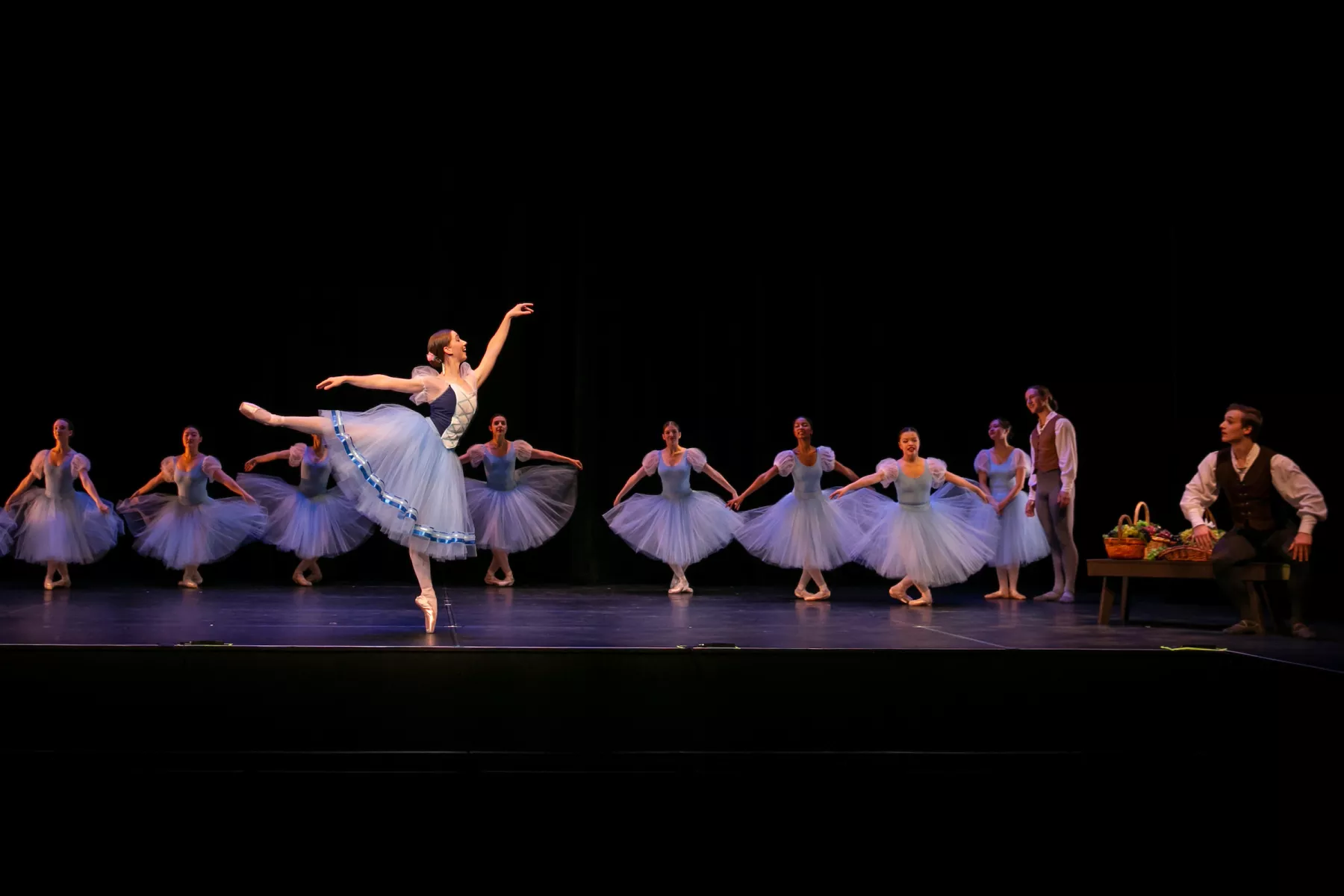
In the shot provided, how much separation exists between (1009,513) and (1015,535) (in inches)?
6.1

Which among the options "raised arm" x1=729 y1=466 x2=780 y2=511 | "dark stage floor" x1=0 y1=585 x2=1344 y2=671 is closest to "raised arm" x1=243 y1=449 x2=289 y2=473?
"dark stage floor" x1=0 y1=585 x2=1344 y2=671

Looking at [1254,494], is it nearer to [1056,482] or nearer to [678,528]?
[1056,482]

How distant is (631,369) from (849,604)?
2.72 meters

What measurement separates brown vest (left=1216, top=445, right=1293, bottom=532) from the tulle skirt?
7.28 meters

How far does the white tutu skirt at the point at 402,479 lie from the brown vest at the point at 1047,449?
3.95m

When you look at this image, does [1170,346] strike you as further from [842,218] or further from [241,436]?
Answer: [241,436]

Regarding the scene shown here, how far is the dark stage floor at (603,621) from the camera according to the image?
16.1ft

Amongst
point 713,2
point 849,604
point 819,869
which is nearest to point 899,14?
point 713,2

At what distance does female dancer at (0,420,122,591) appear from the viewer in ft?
25.3

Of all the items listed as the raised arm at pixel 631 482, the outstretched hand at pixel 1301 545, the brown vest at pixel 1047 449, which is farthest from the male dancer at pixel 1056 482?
the raised arm at pixel 631 482

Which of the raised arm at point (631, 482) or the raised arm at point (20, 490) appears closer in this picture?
the raised arm at point (20, 490)

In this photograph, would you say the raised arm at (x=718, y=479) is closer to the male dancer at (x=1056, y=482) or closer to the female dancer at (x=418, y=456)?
the male dancer at (x=1056, y=482)

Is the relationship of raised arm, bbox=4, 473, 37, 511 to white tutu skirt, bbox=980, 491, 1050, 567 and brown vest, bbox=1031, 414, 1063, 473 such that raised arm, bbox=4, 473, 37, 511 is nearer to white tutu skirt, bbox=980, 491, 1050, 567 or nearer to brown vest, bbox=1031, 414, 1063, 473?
white tutu skirt, bbox=980, 491, 1050, 567

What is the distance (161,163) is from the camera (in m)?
7.89
